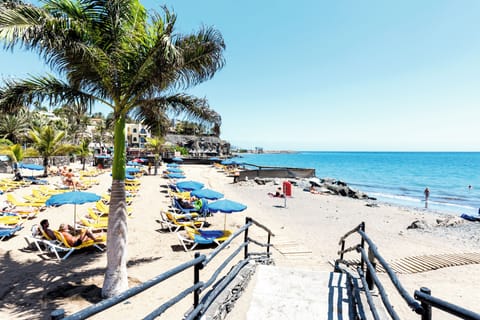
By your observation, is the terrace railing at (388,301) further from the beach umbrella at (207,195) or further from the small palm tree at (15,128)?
the small palm tree at (15,128)

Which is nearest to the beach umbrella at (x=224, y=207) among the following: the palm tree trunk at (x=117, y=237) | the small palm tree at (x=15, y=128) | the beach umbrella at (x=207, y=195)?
the beach umbrella at (x=207, y=195)

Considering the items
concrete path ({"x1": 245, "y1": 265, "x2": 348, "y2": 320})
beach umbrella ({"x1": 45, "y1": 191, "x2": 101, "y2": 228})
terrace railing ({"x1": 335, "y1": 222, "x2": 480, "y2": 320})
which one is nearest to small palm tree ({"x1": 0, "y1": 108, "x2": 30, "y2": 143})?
beach umbrella ({"x1": 45, "y1": 191, "x2": 101, "y2": 228})

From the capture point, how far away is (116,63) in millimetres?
5871

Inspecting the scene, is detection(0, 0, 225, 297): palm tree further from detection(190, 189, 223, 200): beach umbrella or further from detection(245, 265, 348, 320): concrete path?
detection(190, 189, 223, 200): beach umbrella

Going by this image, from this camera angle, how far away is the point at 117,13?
5812 mm

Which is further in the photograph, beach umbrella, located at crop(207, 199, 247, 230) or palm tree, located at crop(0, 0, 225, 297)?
beach umbrella, located at crop(207, 199, 247, 230)

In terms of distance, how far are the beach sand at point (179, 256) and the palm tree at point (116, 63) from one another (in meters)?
1.07

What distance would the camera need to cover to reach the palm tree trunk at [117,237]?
581 centimetres

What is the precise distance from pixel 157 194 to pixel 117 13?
46.7 ft

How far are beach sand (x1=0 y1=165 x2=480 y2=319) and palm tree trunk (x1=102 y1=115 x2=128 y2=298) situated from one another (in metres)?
0.43

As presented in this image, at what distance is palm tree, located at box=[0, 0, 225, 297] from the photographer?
5363 mm

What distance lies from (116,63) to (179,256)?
226 inches

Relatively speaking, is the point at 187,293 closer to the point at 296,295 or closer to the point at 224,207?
the point at 296,295

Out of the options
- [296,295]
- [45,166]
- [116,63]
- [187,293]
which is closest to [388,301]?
[296,295]
